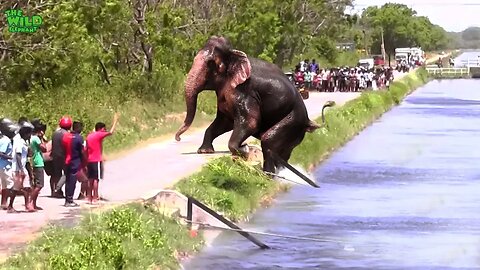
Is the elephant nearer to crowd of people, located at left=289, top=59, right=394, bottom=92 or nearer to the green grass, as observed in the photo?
the green grass

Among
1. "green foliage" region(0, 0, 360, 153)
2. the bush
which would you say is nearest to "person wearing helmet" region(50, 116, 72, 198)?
the bush

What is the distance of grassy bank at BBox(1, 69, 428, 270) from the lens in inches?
498

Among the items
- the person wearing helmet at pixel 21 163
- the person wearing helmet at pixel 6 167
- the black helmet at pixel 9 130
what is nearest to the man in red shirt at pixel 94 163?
the person wearing helmet at pixel 21 163

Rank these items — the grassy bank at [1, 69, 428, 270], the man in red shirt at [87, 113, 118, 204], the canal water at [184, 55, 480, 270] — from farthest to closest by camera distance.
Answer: the man in red shirt at [87, 113, 118, 204]
the canal water at [184, 55, 480, 270]
the grassy bank at [1, 69, 428, 270]

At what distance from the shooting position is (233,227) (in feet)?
57.6

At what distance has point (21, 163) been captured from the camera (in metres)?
16.3

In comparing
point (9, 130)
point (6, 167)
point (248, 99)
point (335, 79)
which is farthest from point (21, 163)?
point (335, 79)

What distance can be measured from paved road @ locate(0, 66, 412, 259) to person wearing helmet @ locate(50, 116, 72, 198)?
0.21 meters

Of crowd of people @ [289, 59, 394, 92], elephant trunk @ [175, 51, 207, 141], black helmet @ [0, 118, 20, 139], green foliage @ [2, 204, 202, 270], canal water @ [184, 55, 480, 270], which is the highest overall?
elephant trunk @ [175, 51, 207, 141]

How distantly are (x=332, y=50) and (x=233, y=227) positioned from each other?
62.9 m

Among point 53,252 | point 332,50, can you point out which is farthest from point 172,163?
point 332,50

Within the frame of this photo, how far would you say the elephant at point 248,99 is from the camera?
22.7 metres

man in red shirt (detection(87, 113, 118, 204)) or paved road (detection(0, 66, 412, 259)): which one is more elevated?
man in red shirt (detection(87, 113, 118, 204))

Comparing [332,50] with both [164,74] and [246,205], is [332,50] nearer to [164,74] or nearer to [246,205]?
[164,74]
